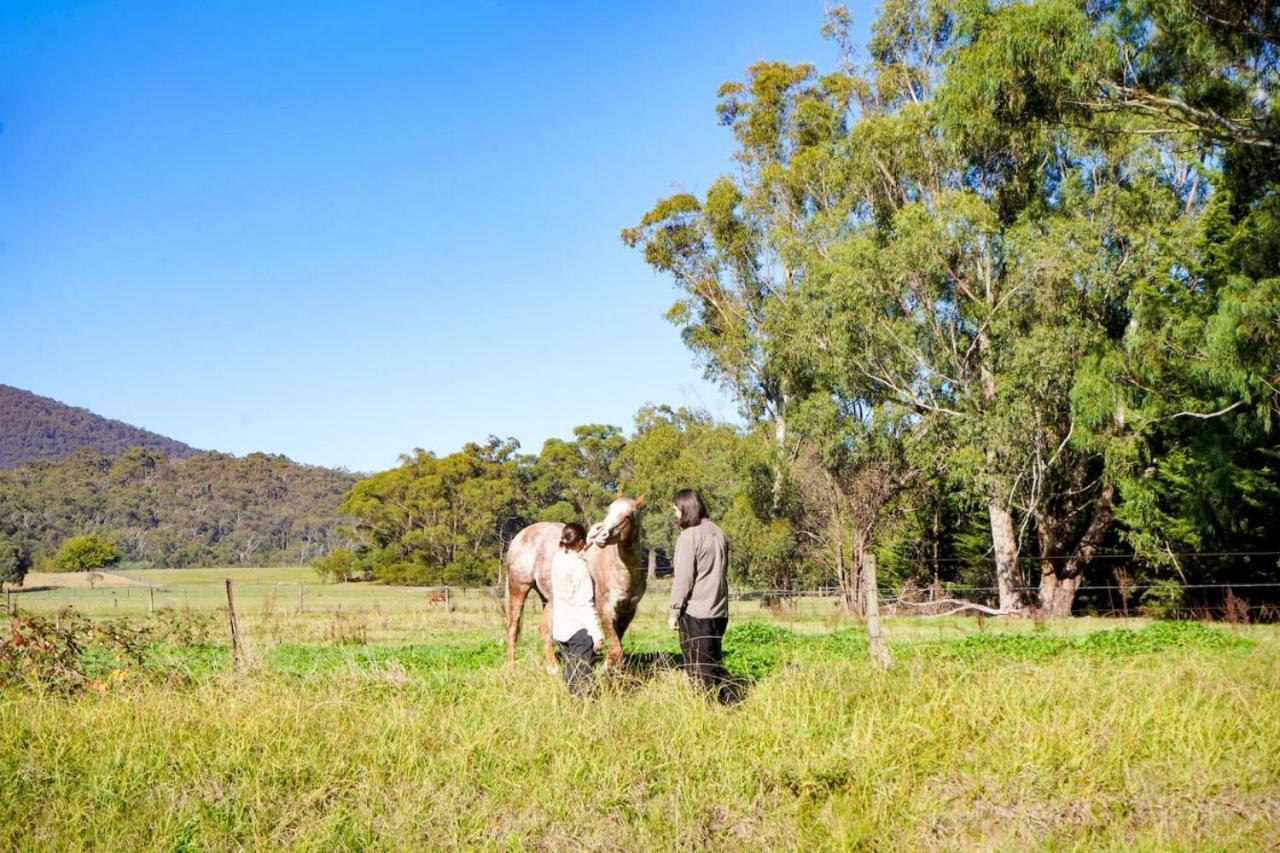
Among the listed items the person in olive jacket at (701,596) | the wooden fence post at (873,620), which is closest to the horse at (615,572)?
the person in olive jacket at (701,596)

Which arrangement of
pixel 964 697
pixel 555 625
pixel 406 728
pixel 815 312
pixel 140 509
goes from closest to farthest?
pixel 406 728
pixel 964 697
pixel 555 625
pixel 815 312
pixel 140 509

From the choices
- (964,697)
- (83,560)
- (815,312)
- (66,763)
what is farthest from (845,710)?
(83,560)

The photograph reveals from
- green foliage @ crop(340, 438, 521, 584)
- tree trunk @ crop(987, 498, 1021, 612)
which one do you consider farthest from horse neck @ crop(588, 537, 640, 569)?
green foliage @ crop(340, 438, 521, 584)

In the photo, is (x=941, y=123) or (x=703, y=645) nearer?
(x=703, y=645)

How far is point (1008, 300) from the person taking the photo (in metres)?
24.6

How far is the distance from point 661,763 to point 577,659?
199 cm

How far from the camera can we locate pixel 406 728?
721 cm

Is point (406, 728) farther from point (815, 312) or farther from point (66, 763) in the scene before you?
point (815, 312)

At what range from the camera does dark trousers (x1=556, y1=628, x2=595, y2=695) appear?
8.25 meters

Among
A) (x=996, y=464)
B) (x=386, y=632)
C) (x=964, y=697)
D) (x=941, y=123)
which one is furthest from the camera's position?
(x=996, y=464)

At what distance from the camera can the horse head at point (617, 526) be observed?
895 centimetres

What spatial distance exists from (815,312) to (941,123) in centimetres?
1136

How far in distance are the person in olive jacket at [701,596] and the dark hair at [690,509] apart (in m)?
0.08

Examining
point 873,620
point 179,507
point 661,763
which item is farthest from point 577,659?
point 179,507
